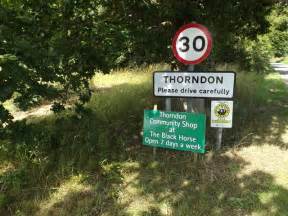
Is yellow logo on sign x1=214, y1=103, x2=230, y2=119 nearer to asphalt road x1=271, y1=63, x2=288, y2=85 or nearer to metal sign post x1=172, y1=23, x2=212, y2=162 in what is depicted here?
metal sign post x1=172, y1=23, x2=212, y2=162

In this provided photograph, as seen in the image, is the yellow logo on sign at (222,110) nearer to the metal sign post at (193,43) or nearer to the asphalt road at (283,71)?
the metal sign post at (193,43)

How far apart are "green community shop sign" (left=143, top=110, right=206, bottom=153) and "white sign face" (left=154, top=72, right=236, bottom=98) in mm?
299

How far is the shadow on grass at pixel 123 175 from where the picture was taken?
13.3 ft

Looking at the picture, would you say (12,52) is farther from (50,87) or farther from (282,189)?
(282,189)

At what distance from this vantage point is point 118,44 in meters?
4.95

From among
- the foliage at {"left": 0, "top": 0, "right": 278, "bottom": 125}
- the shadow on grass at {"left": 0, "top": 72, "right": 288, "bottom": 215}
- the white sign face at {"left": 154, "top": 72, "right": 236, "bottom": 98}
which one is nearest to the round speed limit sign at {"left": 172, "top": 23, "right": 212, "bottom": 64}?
the white sign face at {"left": 154, "top": 72, "right": 236, "bottom": 98}

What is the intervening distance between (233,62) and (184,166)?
43.9 feet

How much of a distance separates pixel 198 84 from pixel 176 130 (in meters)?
0.69

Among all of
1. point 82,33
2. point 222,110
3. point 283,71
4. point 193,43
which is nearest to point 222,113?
point 222,110

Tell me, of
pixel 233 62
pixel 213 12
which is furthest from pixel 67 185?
pixel 233 62

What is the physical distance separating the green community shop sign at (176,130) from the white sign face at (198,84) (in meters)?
0.30

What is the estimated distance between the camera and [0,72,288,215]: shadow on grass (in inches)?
159

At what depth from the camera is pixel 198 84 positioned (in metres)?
4.54

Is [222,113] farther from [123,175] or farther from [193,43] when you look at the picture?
[123,175]
